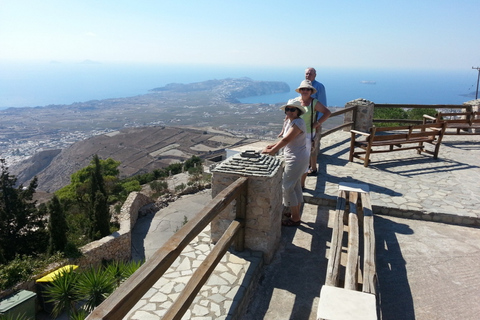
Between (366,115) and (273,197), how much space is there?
6628mm

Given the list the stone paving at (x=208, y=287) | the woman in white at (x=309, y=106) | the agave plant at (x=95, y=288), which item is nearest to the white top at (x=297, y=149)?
the woman in white at (x=309, y=106)

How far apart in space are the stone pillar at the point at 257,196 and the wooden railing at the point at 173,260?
9 cm

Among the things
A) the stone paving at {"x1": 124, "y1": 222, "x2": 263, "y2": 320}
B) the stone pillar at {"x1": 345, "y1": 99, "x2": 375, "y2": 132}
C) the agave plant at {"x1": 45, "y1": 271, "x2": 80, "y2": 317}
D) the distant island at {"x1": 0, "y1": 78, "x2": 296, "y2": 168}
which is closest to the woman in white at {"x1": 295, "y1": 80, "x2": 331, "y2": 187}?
the stone paving at {"x1": 124, "y1": 222, "x2": 263, "y2": 320}

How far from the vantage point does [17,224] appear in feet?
27.7

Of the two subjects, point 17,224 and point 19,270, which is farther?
point 17,224

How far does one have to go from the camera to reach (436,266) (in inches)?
139

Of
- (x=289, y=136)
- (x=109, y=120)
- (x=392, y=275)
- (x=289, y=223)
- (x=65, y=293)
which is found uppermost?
(x=289, y=136)

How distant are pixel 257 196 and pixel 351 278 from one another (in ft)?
4.10

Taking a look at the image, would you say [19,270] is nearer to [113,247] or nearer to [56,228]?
[56,228]

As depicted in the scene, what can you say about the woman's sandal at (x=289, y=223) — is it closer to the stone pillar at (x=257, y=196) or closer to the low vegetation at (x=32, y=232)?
the stone pillar at (x=257, y=196)

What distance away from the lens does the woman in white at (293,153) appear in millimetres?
3623

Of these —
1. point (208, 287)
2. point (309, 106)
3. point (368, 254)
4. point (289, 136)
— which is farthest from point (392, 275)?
point (309, 106)

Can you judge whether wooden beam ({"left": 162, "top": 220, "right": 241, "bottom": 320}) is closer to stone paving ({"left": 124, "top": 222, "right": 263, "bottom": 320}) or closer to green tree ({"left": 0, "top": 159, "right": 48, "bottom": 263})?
stone paving ({"left": 124, "top": 222, "right": 263, "bottom": 320})

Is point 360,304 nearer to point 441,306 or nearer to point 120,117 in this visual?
point 441,306
